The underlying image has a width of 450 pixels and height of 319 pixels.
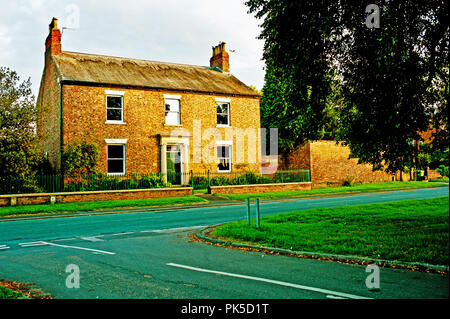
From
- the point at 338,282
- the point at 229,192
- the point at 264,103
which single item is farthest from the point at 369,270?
the point at 264,103

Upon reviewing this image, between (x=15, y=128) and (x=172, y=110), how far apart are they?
10.8 meters

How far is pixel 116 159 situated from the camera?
27.3 metres

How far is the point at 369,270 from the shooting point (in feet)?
23.8

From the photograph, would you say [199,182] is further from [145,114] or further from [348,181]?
[348,181]

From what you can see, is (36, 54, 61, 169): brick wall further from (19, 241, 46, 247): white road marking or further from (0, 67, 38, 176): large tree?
(19, 241, 46, 247): white road marking

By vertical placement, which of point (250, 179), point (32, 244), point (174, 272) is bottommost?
point (32, 244)

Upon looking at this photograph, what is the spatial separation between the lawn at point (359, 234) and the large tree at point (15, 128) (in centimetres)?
1325

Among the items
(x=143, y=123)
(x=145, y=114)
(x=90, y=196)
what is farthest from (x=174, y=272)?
(x=145, y=114)

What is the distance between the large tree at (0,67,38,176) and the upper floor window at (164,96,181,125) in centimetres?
947

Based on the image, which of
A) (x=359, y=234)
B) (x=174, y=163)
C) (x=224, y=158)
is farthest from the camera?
(x=224, y=158)

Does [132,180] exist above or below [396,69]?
below

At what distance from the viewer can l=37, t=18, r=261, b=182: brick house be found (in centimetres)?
2653

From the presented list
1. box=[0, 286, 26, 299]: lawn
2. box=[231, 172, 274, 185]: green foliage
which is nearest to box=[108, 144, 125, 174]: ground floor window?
box=[231, 172, 274, 185]: green foliage
